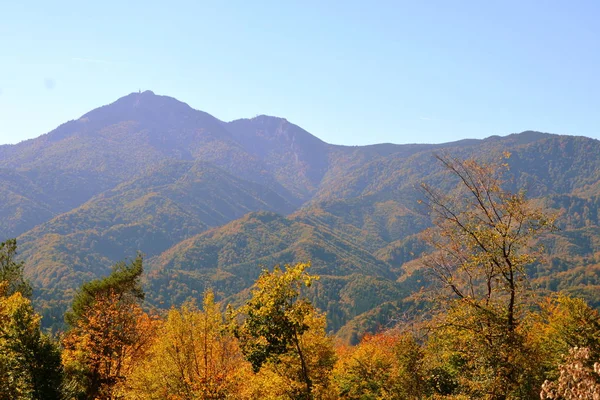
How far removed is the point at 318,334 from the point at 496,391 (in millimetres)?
10990

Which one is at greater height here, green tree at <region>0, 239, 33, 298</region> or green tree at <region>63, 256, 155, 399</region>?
green tree at <region>0, 239, 33, 298</region>

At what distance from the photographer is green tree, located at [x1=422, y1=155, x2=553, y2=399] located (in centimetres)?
1681

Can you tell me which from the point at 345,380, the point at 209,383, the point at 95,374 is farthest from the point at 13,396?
the point at 345,380

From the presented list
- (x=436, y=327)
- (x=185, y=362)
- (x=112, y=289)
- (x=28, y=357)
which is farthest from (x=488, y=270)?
(x=112, y=289)

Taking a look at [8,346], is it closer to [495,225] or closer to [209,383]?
[209,383]

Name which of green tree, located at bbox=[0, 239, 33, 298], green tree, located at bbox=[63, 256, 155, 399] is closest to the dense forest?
green tree, located at bbox=[63, 256, 155, 399]

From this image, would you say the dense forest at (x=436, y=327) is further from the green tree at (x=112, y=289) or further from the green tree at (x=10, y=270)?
the green tree at (x=10, y=270)

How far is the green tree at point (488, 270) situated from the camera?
16.8 meters

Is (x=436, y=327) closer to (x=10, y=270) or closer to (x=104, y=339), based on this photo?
(x=104, y=339)

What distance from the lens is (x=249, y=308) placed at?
1858 centimetres

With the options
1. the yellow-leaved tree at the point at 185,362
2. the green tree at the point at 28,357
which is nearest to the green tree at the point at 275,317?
the yellow-leaved tree at the point at 185,362

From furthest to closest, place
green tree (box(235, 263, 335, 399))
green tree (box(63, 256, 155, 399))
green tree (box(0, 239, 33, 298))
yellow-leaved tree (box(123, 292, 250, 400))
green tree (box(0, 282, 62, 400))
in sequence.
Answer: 1. green tree (box(0, 239, 33, 298))
2. green tree (box(63, 256, 155, 399))
3. yellow-leaved tree (box(123, 292, 250, 400))
4. green tree (box(0, 282, 62, 400))
5. green tree (box(235, 263, 335, 399))

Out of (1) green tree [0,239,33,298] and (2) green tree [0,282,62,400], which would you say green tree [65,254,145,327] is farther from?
(2) green tree [0,282,62,400]

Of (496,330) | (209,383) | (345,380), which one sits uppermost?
(496,330)
